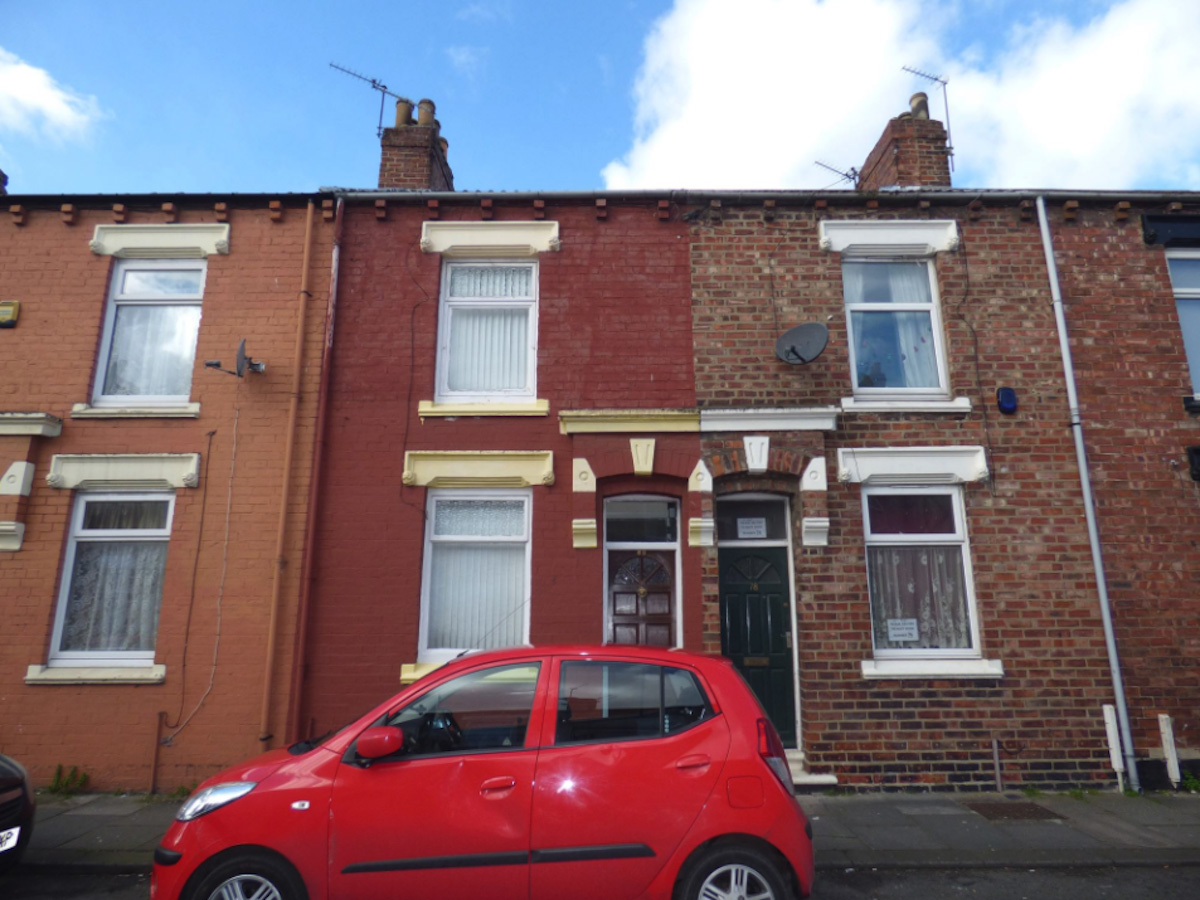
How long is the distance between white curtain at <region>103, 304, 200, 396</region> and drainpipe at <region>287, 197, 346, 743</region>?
5.34 feet

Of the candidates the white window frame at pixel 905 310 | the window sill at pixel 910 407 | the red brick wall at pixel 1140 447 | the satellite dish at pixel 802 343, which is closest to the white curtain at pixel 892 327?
the white window frame at pixel 905 310

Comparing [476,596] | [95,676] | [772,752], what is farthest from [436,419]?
[772,752]

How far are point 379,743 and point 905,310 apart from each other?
23.9 ft

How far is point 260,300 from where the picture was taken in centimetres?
825

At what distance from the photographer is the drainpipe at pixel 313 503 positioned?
7.19 m

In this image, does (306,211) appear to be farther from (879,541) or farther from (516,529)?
(879,541)

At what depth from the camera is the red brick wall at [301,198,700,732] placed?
7406mm

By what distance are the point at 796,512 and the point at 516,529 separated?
9.90 ft

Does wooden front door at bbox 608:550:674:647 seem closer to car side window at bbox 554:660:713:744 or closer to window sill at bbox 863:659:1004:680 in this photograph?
window sill at bbox 863:659:1004:680

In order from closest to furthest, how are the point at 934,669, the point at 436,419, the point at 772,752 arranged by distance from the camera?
the point at 772,752
the point at 934,669
the point at 436,419

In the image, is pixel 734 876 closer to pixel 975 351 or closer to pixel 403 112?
pixel 975 351

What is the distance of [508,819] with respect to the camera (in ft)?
12.5

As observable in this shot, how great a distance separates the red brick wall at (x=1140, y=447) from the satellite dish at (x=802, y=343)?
2.96 metres

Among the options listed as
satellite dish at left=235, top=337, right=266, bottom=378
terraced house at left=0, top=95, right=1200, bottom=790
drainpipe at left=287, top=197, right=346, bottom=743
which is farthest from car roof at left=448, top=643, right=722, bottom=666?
satellite dish at left=235, top=337, right=266, bottom=378
